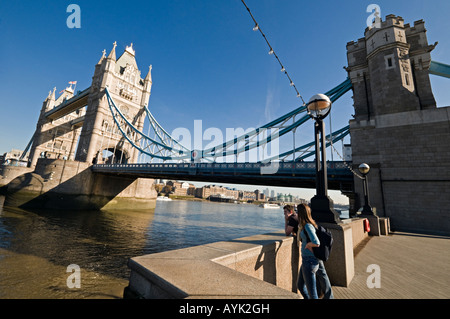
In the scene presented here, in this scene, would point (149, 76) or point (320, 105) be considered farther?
point (149, 76)

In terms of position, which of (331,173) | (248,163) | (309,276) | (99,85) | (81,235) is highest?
(99,85)

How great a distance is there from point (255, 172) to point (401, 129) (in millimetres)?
9513

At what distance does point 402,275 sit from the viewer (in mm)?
3719

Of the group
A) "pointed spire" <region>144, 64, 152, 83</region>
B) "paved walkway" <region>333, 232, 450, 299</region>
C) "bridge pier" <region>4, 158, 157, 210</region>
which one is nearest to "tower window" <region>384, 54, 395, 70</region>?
"paved walkway" <region>333, 232, 450, 299</region>

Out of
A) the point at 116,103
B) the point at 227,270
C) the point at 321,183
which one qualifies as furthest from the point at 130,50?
the point at 227,270

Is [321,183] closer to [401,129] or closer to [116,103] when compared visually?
[401,129]

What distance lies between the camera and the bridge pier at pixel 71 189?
19172 millimetres

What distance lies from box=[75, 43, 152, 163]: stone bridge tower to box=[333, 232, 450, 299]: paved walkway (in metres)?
30.0

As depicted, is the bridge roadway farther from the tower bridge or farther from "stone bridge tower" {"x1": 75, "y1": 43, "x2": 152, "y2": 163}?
"stone bridge tower" {"x1": 75, "y1": 43, "x2": 152, "y2": 163}

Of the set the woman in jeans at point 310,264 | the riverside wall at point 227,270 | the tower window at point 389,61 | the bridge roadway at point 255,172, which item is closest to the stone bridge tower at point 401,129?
the tower window at point 389,61
